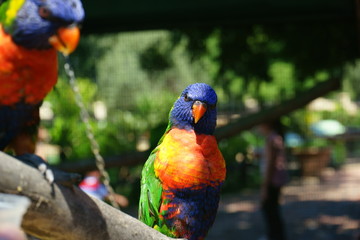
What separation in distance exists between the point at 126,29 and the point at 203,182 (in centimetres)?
216

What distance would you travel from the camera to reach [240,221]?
15.5ft

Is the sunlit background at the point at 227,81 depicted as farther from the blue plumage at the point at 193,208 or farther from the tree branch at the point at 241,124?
the blue plumage at the point at 193,208

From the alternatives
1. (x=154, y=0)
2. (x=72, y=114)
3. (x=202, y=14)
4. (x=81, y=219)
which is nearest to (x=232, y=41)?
(x=202, y=14)

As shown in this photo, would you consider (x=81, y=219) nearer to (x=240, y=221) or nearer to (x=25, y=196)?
(x=25, y=196)

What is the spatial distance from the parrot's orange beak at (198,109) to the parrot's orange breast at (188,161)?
3.0 inches

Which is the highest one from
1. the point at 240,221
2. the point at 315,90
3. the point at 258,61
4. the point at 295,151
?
the point at 258,61

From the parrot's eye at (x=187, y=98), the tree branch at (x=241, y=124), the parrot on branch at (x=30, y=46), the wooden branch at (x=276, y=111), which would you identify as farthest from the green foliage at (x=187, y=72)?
the parrot's eye at (x=187, y=98)

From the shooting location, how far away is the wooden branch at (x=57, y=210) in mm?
619

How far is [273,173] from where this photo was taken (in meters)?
3.14

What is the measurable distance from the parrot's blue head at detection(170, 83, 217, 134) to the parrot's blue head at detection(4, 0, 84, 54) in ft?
1.02

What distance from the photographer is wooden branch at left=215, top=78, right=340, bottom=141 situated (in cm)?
232

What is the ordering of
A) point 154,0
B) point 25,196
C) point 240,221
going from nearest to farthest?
point 25,196, point 154,0, point 240,221

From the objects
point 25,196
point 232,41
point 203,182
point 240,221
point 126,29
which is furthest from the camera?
point 240,221

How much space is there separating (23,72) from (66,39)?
164 mm
